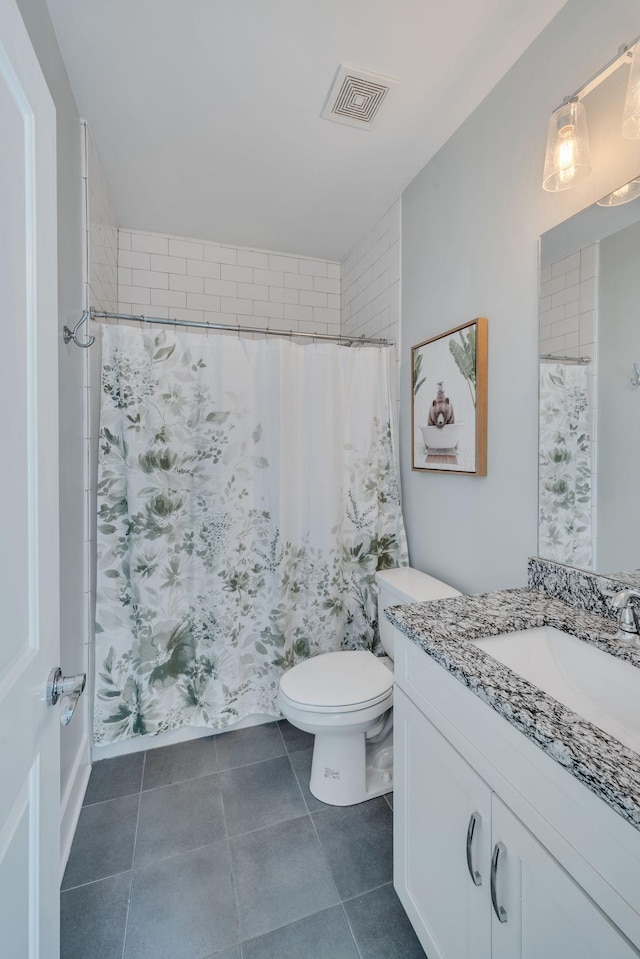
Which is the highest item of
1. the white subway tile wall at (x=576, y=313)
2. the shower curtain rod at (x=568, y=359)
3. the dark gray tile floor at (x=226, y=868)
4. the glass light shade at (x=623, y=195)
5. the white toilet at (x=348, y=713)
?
the glass light shade at (x=623, y=195)

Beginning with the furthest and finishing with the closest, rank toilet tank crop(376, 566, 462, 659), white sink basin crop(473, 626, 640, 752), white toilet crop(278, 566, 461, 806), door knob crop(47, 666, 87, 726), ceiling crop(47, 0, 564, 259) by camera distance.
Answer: toilet tank crop(376, 566, 462, 659), white toilet crop(278, 566, 461, 806), ceiling crop(47, 0, 564, 259), white sink basin crop(473, 626, 640, 752), door knob crop(47, 666, 87, 726)

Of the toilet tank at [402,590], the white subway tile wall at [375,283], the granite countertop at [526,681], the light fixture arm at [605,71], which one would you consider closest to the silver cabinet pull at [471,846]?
the granite countertop at [526,681]

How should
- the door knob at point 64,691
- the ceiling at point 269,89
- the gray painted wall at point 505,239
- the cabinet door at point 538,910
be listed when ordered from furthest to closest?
1. the ceiling at point 269,89
2. the gray painted wall at point 505,239
3. the door knob at point 64,691
4. the cabinet door at point 538,910

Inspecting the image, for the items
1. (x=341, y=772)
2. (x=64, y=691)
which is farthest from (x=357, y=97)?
(x=341, y=772)

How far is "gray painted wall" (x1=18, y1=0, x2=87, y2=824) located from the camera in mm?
1347

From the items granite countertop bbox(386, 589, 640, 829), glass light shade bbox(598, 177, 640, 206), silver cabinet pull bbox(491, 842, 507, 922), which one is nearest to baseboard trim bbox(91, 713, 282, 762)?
granite countertop bbox(386, 589, 640, 829)

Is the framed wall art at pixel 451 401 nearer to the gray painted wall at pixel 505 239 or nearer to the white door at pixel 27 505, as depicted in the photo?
the gray painted wall at pixel 505 239

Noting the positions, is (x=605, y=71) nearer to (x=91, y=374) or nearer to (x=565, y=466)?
(x=565, y=466)

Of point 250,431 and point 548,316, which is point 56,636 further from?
point 548,316

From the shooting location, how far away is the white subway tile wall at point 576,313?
43.5 inches

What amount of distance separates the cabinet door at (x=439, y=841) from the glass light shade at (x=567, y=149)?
1.42 m

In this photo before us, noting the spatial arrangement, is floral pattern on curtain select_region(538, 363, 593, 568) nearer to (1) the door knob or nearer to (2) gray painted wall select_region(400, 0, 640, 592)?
(2) gray painted wall select_region(400, 0, 640, 592)

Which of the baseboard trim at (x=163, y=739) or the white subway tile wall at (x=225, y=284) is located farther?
the white subway tile wall at (x=225, y=284)

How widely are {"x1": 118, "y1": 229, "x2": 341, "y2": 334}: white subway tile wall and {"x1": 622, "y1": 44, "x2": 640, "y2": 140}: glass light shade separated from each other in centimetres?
175
